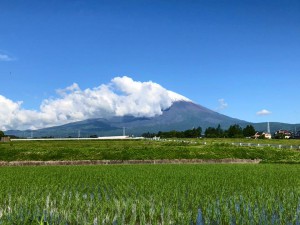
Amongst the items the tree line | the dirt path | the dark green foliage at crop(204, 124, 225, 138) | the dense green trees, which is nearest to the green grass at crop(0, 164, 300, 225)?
the dirt path

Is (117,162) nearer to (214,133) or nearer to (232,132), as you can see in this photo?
(232,132)

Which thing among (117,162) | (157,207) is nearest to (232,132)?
(117,162)

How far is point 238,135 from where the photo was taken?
4692 inches

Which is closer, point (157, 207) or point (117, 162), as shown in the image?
point (157, 207)

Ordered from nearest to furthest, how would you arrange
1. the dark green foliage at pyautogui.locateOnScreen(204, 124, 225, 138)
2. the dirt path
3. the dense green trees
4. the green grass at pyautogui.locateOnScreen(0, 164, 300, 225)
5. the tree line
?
1. the green grass at pyautogui.locateOnScreen(0, 164, 300, 225)
2. the dirt path
3. the dense green trees
4. the tree line
5. the dark green foliage at pyautogui.locateOnScreen(204, 124, 225, 138)

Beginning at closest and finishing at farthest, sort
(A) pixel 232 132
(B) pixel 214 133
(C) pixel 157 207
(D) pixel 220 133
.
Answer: (C) pixel 157 207 → (A) pixel 232 132 → (D) pixel 220 133 → (B) pixel 214 133

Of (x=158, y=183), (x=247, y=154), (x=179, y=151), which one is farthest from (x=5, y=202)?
(x=247, y=154)

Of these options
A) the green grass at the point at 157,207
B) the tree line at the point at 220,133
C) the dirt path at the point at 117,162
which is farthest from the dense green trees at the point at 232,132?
the green grass at the point at 157,207

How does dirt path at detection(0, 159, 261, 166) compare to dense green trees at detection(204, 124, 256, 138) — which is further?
dense green trees at detection(204, 124, 256, 138)

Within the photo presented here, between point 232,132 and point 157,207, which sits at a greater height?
point 232,132

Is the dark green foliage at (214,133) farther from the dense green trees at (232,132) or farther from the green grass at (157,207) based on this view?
the green grass at (157,207)

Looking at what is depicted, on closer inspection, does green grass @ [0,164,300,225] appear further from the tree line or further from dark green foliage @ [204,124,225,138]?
dark green foliage @ [204,124,225,138]

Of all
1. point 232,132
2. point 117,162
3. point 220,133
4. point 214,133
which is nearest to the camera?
point 117,162

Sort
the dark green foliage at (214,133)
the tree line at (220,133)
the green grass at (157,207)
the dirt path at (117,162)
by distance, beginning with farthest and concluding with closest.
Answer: the dark green foliage at (214,133) < the tree line at (220,133) < the dirt path at (117,162) < the green grass at (157,207)
